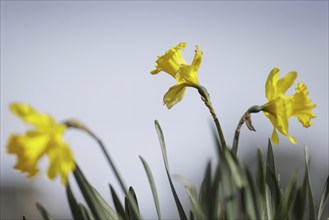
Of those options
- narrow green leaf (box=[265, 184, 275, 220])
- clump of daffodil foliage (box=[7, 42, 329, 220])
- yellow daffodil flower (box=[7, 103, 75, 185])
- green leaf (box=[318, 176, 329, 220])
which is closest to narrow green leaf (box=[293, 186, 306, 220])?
clump of daffodil foliage (box=[7, 42, 329, 220])

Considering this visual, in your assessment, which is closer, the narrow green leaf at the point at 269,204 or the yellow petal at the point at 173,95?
the narrow green leaf at the point at 269,204

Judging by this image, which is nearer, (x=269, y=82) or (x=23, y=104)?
(x=23, y=104)

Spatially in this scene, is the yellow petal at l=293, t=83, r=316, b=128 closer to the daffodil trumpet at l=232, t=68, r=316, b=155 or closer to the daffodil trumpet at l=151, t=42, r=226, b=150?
the daffodil trumpet at l=232, t=68, r=316, b=155

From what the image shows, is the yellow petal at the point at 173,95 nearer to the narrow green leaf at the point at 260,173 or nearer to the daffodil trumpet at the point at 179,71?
the daffodil trumpet at the point at 179,71

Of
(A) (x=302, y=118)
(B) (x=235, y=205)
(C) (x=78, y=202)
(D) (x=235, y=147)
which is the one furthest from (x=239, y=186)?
(A) (x=302, y=118)

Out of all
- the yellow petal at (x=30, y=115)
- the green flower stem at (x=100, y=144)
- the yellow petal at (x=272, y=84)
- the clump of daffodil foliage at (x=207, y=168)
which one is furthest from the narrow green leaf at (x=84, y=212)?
the yellow petal at (x=272, y=84)

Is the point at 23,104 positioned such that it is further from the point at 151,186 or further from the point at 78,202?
the point at 151,186

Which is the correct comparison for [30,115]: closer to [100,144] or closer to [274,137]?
[100,144]

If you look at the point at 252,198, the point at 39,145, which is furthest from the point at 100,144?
the point at 252,198
